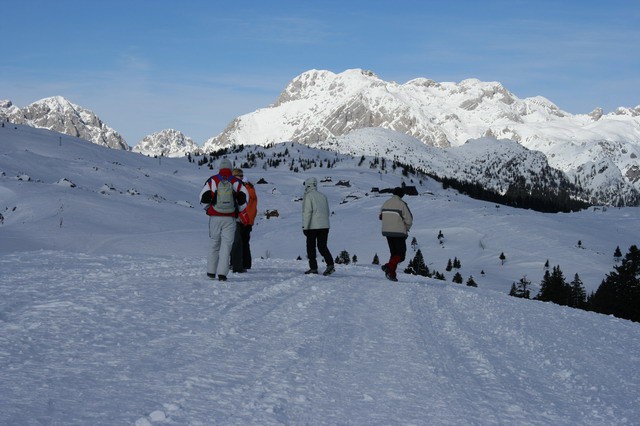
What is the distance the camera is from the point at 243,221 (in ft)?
48.8

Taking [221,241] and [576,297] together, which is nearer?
[221,241]

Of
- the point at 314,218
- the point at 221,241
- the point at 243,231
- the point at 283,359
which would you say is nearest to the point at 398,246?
the point at 314,218

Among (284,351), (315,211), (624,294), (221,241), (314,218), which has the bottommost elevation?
(624,294)

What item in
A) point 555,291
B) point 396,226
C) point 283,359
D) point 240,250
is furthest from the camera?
point 555,291

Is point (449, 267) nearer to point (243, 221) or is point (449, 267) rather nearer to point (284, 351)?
point (243, 221)

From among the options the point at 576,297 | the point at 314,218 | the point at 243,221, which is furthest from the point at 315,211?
the point at 576,297

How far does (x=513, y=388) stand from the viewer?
6.06 m

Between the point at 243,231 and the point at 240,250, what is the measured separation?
2.58 feet

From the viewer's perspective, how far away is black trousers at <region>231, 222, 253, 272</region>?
570 inches

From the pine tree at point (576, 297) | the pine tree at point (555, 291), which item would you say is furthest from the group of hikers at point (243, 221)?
the pine tree at point (576, 297)

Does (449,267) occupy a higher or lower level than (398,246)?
lower

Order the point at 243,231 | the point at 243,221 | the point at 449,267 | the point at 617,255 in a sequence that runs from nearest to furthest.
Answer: the point at 243,221
the point at 243,231
the point at 449,267
the point at 617,255

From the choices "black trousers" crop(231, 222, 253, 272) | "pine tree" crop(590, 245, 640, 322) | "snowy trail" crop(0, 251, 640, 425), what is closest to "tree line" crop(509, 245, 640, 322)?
"pine tree" crop(590, 245, 640, 322)

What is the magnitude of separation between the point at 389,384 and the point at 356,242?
229 feet
